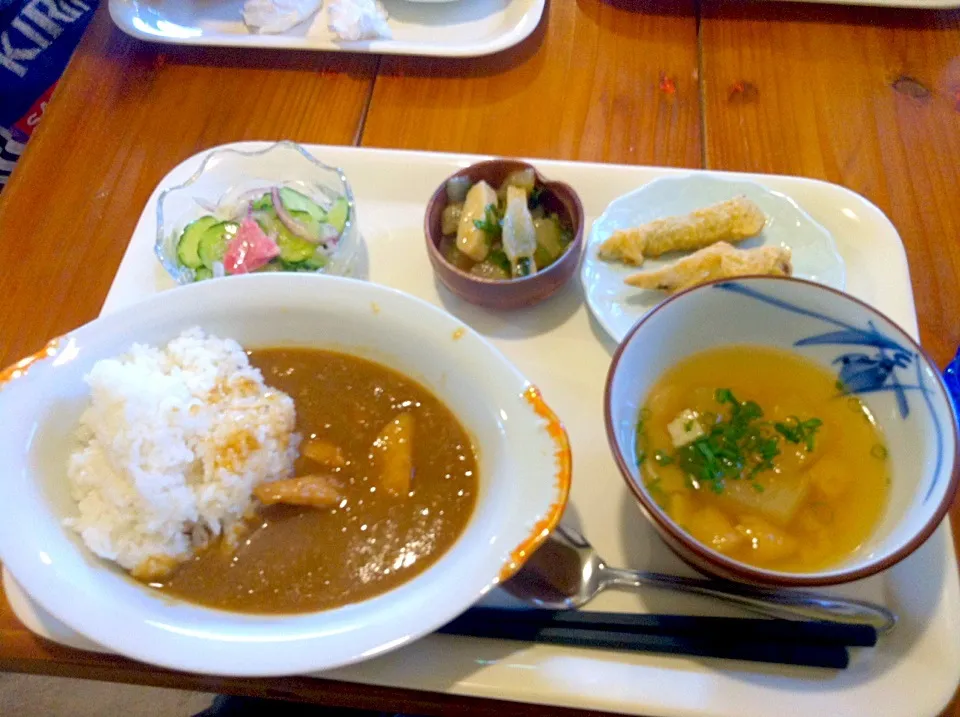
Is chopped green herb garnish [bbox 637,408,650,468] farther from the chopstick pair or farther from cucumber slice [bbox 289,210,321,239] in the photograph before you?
cucumber slice [bbox 289,210,321,239]

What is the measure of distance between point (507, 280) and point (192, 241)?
29.7 inches

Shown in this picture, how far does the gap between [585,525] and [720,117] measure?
49.7 inches

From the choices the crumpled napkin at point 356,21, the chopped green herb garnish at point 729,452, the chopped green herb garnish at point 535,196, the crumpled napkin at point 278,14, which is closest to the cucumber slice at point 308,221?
the chopped green herb garnish at point 535,196

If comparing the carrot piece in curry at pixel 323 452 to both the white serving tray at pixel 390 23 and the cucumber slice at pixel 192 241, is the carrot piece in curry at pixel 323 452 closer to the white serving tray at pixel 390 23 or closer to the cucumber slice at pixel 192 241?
the cucumber slice at pixel 192 241

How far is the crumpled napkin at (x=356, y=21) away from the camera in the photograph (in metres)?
2.03

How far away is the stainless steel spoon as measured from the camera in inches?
45.3

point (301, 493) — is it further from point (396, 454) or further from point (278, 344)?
point (278, 344)

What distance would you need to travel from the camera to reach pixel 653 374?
124cm

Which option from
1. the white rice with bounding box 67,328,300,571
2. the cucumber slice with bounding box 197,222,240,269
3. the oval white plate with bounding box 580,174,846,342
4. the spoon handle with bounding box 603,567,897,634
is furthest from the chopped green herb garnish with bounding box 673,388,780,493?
the cucumber slice with bounding box 197,222,240,269

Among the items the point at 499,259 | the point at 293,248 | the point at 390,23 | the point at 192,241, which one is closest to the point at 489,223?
the point at 499,259

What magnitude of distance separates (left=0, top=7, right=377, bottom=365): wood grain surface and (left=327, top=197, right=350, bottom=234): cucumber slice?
0.40 metres

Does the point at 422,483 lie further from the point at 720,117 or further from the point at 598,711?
the point at 720,117

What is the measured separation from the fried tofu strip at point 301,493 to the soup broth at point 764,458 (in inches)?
22.0

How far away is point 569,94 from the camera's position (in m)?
2.03
